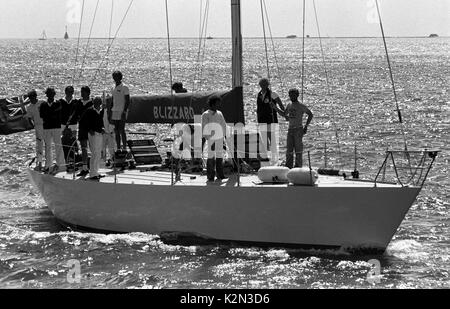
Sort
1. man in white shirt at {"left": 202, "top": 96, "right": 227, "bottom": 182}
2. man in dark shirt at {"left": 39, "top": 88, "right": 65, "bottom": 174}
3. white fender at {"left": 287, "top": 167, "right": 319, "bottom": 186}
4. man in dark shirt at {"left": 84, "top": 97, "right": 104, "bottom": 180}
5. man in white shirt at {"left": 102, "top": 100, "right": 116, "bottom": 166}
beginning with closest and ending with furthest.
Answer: white fender at {"left": 287, "top": 167, "right": 319, "bottom": 186}
man in white shirt at {"left": 202, "top": 96, "right": 227, "bottom": 182}
man in dark shirt at {"left": 84, "top": 97, "right": 104, "bottom": 180}
man in dark shirt at {"left": 39, "top": 88, "right": 65, "bottom": 174}
man in white shirt at {"left": 102, "top": 100, "right": 116, "bottom": 166}

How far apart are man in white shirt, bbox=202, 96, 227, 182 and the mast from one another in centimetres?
115

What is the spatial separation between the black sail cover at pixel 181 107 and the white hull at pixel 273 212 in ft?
6.22

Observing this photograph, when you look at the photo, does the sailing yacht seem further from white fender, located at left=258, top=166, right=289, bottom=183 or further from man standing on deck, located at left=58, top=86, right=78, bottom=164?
man standing on deck, located at left=58, top=86, right=78, bottom=164

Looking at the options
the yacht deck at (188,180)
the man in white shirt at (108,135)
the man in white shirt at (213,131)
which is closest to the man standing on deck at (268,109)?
the yacht deck at (188,180)

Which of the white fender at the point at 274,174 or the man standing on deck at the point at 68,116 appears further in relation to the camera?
the man standing on deck at the point at 68,116

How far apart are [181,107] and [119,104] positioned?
4.68 feet

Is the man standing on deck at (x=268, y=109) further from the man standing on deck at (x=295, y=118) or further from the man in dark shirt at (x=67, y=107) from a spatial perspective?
the man in dark shirt at (x=67, y=107)

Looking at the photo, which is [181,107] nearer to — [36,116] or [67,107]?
[67,107]

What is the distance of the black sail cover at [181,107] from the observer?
16.8m

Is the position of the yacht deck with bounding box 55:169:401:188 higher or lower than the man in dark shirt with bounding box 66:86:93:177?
lower

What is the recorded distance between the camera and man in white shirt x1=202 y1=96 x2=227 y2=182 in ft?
51.8

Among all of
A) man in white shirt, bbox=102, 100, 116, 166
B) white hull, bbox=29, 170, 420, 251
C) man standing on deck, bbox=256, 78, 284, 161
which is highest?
man standing on deck, bbox=256, 78, 284, 161

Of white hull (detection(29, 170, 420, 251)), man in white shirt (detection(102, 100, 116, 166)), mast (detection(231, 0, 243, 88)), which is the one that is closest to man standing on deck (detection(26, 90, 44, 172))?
man in white shirt (detection(102, 100, 116, 166))
